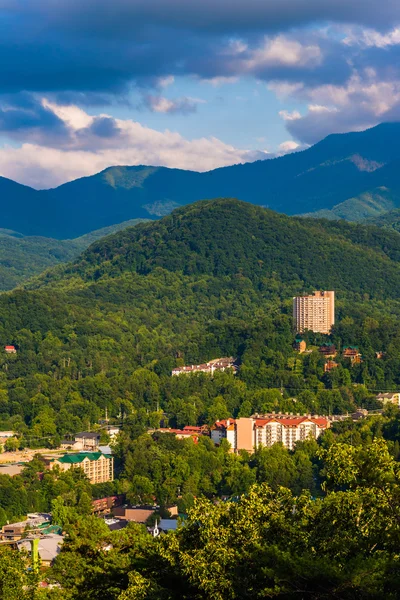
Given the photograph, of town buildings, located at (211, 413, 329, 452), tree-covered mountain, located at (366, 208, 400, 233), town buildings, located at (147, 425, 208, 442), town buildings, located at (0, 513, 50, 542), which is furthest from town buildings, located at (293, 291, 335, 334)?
tree-covered mountain, located at (366, 208, 400, 233)

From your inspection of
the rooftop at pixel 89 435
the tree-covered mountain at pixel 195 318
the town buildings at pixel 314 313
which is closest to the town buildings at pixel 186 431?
→ the tree-covered mountain at pixel 195 318

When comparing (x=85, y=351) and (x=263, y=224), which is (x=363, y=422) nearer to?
(x=85, y=351)

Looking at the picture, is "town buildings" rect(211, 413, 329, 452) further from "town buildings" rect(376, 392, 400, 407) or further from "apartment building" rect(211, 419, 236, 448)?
"town buildings" rect(376, 392, 400, 407)

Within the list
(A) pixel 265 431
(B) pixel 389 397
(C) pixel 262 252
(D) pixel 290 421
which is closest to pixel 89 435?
(A) pixel 265 431

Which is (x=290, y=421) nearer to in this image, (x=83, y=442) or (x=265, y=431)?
(x=265, y=431)

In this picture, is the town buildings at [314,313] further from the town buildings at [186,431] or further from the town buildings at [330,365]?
the town buildings at [186,431]
